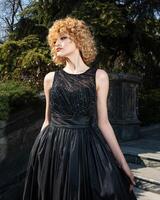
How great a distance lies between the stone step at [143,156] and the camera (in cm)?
689

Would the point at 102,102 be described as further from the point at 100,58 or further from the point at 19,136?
the point at 100,58

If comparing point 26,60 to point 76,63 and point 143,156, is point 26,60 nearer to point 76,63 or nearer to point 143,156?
point 143,156

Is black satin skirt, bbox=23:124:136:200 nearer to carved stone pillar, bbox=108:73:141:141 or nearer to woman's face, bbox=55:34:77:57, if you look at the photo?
woman's face, bbox=55:34:77:57

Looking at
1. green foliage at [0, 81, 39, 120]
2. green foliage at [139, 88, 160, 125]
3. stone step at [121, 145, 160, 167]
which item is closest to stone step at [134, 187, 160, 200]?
stone step at [121, 145, 160, 167]

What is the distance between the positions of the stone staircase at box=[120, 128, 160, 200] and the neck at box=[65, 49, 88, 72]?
2.97 meters

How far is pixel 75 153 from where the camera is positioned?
2.89 metres

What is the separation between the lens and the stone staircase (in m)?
5.87

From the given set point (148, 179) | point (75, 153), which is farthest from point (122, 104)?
point (75, 153)

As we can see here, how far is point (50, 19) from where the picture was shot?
1004 cm

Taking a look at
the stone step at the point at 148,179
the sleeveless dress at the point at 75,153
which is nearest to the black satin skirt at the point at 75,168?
the sleeveless dress at the point at 75,153

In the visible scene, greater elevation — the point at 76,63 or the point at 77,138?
the point at 76,63

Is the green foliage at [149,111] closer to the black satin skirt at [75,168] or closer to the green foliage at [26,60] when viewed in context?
the green foliage at [26,60]

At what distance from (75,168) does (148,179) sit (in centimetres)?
340

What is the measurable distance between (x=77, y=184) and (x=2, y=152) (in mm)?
2543
